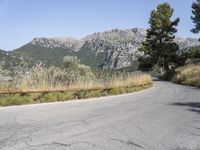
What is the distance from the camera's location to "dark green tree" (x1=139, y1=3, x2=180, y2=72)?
2144 inches

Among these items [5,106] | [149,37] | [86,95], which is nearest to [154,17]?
[149,37]

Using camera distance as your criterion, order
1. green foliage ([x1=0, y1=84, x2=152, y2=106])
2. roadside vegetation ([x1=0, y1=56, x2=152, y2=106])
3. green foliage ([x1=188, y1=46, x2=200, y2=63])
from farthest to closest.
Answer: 1. green foliage ([x1=188, y1=46, x2=200, y2=63])
2. roadside vegetation ([x1=0, y1=56, x2=152, y2=106])
3. green foliage ([x1=0, y1=84, x2=152, y2=106])

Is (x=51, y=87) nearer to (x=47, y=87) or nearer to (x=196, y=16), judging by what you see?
(x=47, y=87)

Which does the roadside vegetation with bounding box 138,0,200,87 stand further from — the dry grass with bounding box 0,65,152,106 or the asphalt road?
the asphalt road

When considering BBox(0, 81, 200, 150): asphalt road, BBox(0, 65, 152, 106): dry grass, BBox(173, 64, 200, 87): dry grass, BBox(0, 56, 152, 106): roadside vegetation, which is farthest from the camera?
BBox(173, 64, 200, 87): dry grass

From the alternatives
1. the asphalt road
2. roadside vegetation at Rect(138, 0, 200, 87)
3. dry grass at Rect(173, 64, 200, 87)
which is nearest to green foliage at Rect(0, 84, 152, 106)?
the asphalt road

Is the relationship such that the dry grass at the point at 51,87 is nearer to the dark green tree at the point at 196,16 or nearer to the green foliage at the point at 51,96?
the green foliage at the point at 51,96

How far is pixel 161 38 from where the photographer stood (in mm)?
55812

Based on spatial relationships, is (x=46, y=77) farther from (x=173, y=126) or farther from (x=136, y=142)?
(x=136, y=142)

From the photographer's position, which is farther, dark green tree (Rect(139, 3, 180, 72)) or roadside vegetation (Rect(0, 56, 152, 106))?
dark green tree (Rect(139, 3, 180, 72))

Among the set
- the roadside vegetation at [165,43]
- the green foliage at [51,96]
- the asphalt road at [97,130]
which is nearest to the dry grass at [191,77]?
the roadside vegetation at [165,43]

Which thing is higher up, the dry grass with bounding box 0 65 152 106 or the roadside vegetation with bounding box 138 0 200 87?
the roadside vegetation with bounding box 138 0 200 87

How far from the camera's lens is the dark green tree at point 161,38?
5447 centimetres

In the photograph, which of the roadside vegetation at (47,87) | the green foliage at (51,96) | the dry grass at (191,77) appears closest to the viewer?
the green foliage at (51,96)
